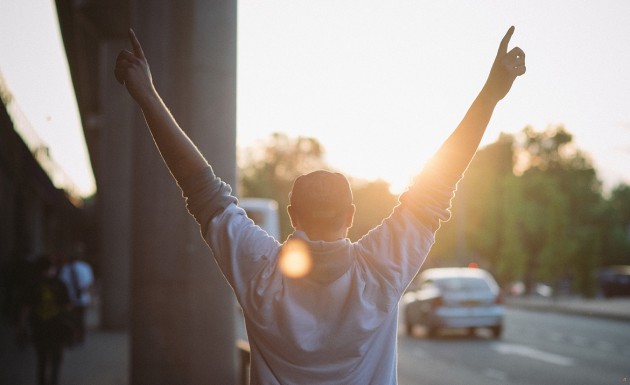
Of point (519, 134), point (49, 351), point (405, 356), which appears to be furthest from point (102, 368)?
point (519, 134)

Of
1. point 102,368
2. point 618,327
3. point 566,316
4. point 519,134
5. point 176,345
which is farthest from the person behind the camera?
point 519,134

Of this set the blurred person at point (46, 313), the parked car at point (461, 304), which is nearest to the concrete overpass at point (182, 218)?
the blurred person at point (46, 313)

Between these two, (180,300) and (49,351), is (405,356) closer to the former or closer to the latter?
(49,351)

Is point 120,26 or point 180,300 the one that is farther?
point 120,26

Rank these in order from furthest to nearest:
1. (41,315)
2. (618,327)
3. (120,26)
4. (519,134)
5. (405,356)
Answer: (519,134)
(618,327)
(120,26)
(405,356)
(41,315)

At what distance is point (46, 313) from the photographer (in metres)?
10.1

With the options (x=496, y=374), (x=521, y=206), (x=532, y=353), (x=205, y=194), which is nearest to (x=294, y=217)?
(x=205, y=194)

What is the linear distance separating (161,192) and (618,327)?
838 inches

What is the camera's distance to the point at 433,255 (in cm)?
7888

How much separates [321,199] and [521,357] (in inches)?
593

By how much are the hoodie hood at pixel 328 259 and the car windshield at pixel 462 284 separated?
62.7ft

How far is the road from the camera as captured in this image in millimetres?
13102

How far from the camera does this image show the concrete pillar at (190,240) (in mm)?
7234

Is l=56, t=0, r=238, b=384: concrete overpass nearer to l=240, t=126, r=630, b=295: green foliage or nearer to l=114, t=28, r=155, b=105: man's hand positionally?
l=114, t=28, r=155, b=105: man's hand
